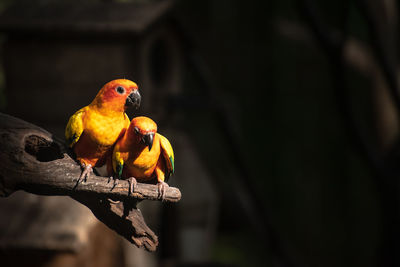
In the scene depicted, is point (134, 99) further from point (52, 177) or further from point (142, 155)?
point (52, 177)

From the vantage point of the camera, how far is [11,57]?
2154 millimetres

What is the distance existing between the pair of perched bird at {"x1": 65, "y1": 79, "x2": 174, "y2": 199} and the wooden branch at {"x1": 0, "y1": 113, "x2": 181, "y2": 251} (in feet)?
0.08

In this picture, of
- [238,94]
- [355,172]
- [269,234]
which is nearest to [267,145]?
[238,94]

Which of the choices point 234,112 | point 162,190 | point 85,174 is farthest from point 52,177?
point 234,112

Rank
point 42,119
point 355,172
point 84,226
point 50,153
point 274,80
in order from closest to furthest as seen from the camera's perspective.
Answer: point 50,153 → point 84,226 → point 42,119 → point 355,172 → point 274,80

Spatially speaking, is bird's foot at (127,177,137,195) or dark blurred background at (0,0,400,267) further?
dark blurred background at (0,0,400,267)

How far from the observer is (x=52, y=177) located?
0.75m

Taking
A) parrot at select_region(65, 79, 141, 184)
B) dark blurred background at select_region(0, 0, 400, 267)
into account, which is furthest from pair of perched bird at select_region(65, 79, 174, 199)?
dark blurred background at select_region(0, 0, 400, 267)

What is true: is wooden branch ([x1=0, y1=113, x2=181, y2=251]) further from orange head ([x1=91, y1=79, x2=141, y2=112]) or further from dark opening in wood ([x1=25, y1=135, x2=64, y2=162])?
orange head ([x1=91, y1=79, x2=141, y2=112])

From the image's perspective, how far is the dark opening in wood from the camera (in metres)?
0.77

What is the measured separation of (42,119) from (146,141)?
1.59m

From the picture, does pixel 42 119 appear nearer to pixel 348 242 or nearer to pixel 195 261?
pixel 195 261

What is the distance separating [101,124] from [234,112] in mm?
3291

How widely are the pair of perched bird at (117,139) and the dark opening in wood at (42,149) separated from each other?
5 centimetres
